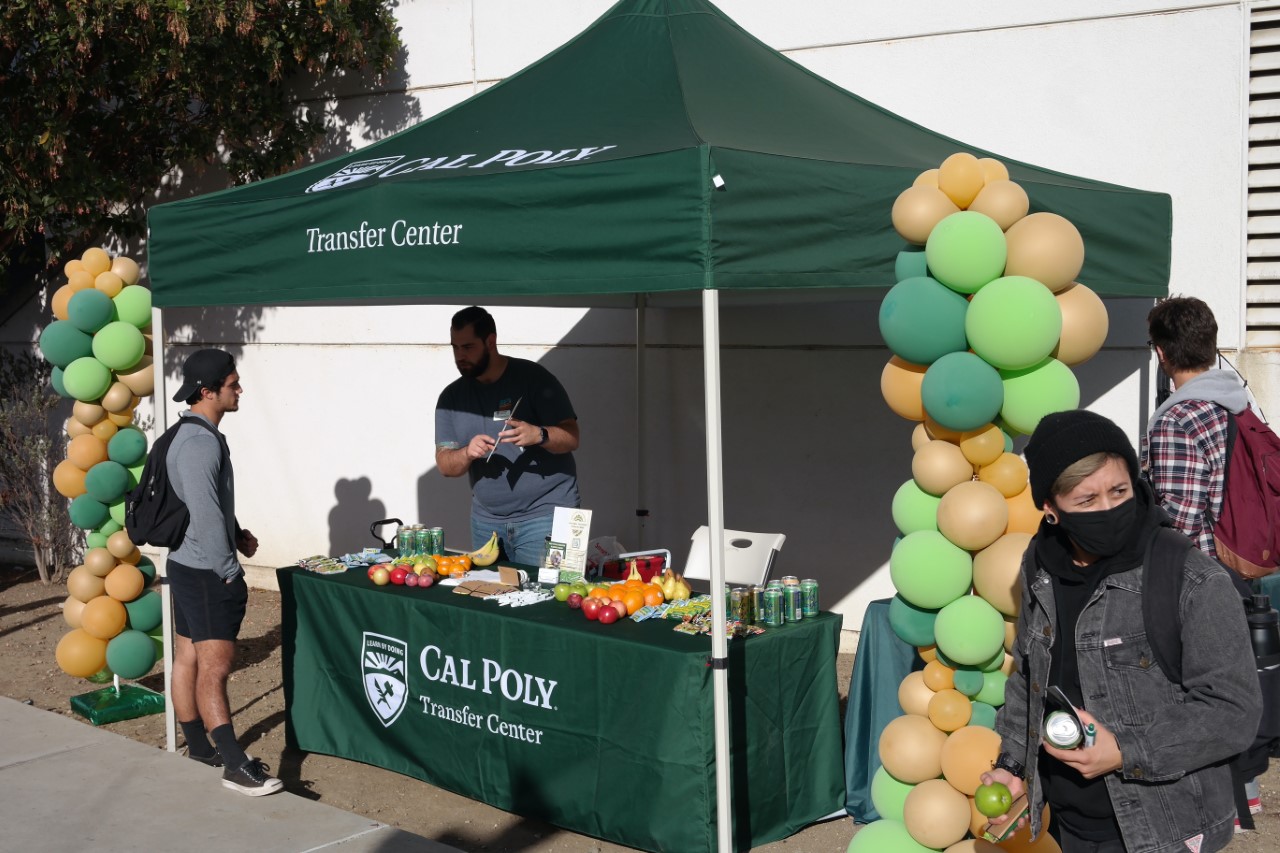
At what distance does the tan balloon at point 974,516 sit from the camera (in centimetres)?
360

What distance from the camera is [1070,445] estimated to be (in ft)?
7.75

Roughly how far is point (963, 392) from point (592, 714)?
1.80m

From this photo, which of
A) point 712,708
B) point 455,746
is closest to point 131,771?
point 455,746

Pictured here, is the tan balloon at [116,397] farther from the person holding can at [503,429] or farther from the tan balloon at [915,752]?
the tan balloon at [915,752]

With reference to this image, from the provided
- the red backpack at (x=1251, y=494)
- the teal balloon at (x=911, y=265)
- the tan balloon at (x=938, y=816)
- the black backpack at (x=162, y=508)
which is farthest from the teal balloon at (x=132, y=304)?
the red backpack at (x=1251, y=494)

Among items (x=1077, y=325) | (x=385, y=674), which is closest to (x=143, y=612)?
(x=385, y=674)

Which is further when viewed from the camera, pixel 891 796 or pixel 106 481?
pixel 106 481

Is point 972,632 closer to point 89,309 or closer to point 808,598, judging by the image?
point 808,598

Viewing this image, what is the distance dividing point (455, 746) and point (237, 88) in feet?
18.5

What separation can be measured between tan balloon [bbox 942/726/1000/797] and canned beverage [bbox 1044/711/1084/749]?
47.2 inches

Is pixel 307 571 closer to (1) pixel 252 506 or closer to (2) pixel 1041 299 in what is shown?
(2) pixel 1041 299

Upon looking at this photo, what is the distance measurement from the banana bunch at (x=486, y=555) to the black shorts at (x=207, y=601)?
3.33ft

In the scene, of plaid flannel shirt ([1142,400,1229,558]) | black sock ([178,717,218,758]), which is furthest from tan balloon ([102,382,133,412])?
plaid flannel shirt ([1142,400,1229,558])

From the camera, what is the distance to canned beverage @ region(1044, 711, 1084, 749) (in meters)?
2.30
